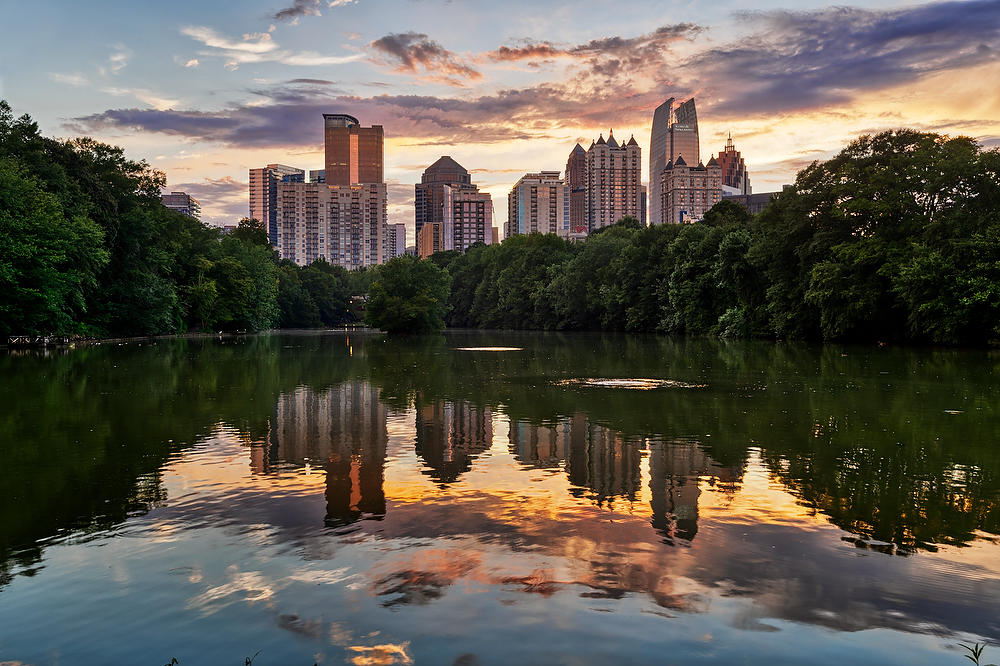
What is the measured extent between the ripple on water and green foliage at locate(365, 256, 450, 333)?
65469 millimetres

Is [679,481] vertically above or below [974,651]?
below

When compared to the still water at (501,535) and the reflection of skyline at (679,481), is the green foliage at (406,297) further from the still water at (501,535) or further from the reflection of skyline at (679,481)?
the reflection of skyline at (679,481)

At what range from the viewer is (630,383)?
25531mm

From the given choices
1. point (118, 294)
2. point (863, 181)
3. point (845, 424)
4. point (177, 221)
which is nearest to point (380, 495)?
point (845, 424)

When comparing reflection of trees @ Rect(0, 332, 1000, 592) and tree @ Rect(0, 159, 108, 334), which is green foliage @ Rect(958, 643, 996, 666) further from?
tree @ Rect(0, 159, 108, 334)

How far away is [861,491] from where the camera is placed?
33.9 ft

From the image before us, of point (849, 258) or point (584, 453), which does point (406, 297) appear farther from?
point (584, 453)

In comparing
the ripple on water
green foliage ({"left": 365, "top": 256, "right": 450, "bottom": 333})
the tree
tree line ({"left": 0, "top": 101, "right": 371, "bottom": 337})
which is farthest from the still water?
green foliage ({"left": 365, "top": 256, "right": 450, "bottom": 333})

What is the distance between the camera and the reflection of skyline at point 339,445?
10078 millimetres

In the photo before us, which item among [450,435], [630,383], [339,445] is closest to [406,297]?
[630,383]

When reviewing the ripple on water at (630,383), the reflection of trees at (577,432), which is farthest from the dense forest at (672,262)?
the ripple on water at (630,383)

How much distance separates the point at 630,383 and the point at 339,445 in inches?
541

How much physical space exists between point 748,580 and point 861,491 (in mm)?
4331

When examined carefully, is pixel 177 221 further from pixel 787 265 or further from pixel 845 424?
pixel 845 424
